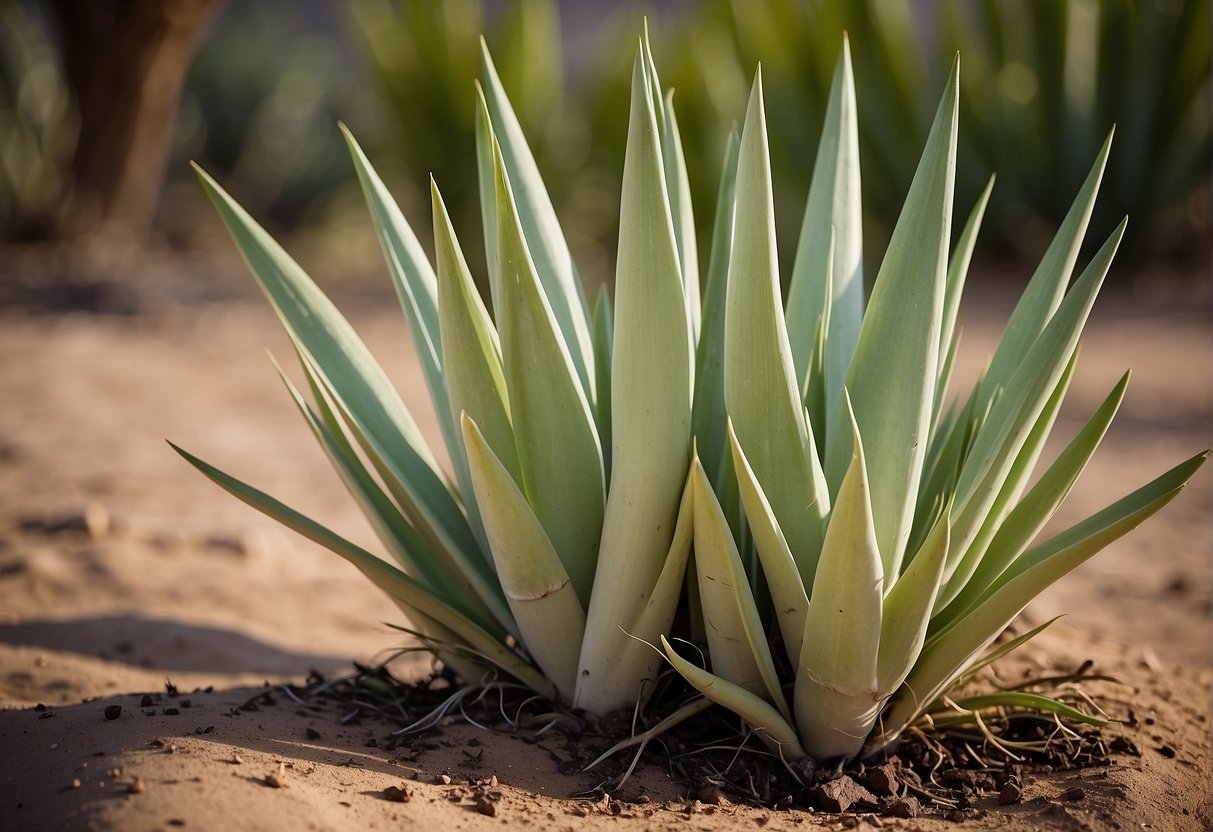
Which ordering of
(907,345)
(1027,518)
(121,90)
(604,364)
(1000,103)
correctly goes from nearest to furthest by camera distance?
1. (907,345)
2. (1027,518)
3. (604,364)
4. (121,90)
5. (1000,103)

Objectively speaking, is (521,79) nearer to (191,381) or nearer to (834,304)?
(191,381)

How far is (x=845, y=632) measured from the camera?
4.47ft

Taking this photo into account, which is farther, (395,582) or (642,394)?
(395,582)

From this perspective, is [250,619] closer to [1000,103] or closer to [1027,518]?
[1027,518]

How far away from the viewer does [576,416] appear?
1519mm

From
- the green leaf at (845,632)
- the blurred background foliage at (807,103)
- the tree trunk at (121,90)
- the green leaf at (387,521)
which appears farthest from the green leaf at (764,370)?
the blurred background foliage at (807,103)

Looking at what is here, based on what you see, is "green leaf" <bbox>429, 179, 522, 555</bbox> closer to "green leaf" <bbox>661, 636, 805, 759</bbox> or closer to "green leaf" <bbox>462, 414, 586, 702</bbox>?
"green leaf" <bbox>462, 414, 586, 702</bbox>

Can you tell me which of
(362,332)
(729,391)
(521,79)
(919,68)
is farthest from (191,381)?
(919,68)

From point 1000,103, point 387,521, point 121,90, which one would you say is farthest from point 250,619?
point 1000,103

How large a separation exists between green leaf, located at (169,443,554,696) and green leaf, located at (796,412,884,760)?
436 mm

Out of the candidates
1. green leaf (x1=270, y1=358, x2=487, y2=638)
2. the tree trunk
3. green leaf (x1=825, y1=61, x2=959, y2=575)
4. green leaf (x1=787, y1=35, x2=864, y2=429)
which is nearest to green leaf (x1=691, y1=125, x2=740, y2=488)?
green leaf (x1=787, y1=35, x2=864, y2=429)

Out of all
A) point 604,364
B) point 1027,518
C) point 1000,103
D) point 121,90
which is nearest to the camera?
point 1027,518

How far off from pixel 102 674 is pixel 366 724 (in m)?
0.71

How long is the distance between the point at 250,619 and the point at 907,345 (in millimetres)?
1742
